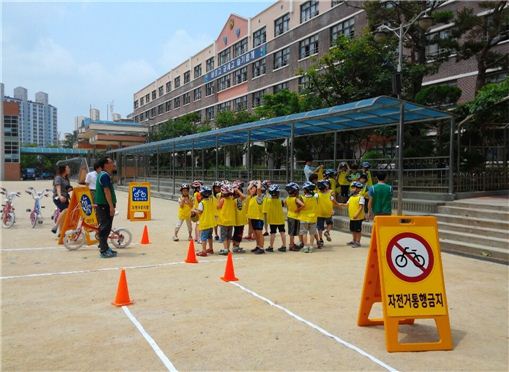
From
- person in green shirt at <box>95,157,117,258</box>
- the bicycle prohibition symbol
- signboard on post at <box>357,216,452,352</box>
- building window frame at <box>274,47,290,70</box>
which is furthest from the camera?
building window frame at <box>274,47,290,70</box>

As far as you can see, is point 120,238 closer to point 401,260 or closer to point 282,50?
point 401,260

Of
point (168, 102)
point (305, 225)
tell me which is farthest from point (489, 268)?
point (168, 102)

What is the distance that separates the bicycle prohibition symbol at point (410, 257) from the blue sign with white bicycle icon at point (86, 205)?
704cm

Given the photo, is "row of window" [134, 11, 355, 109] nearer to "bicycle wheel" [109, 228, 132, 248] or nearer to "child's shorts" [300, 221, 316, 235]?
"child's shorts" [300, 221, 316, 235]

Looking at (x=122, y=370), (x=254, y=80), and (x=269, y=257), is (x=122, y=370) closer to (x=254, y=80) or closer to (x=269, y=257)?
(x=269, y=257)

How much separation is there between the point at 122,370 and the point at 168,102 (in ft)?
260

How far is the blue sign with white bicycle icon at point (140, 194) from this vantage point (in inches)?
594

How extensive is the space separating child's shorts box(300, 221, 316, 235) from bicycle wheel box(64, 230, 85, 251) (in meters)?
4.66

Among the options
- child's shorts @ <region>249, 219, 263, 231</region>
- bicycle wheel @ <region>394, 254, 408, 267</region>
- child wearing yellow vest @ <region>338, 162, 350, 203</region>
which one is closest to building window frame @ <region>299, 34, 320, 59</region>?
child wearing yellow vest @ <region>338, 162, 350, 203</region>

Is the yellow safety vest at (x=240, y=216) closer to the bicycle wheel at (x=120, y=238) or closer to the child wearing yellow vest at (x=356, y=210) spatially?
the child wearing yellow vest at (x=356, y=210)

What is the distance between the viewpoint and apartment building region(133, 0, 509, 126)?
2902 centimetres

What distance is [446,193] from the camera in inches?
478

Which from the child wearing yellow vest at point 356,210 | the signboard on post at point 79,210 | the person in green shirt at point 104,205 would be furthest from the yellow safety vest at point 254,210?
the signboard on post at point 79,210

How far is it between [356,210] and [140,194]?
834 cm
